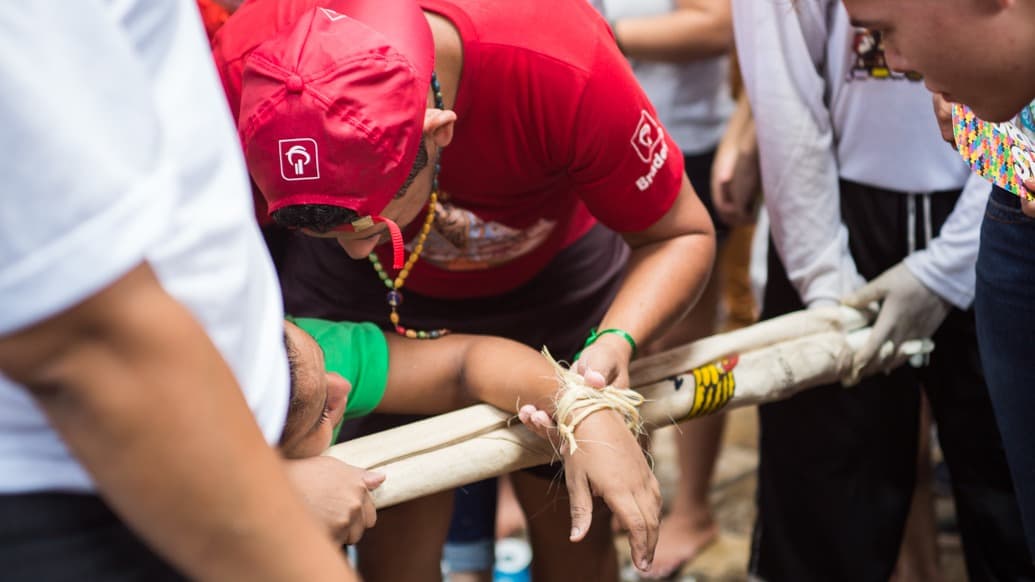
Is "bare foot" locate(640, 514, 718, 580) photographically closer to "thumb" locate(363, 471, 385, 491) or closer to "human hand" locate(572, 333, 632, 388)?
"human hand" locate(572, 333, 632, 388)

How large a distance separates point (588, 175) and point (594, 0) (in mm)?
680

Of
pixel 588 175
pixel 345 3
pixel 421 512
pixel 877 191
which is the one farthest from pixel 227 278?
pixel 877 191

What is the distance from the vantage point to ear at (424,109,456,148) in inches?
43.3

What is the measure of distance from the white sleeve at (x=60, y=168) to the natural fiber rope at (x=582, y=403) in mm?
682

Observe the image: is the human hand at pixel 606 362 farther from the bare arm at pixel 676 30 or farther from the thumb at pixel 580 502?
the bare arm at pixel 676 30

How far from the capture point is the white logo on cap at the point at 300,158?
3.41 ft

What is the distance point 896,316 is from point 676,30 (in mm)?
751

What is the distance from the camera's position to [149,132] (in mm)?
518

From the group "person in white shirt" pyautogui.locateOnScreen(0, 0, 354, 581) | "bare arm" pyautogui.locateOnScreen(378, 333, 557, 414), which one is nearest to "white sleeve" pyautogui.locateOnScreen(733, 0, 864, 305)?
"bare arm" pyautogui.locateOnScreen(378, 333, 557, 414)

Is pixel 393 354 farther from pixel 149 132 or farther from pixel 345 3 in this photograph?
pixel 149 132

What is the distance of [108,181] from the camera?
49 centimetres

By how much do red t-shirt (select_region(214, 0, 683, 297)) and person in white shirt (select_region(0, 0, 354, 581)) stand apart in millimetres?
601

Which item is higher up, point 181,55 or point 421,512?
point 181,55

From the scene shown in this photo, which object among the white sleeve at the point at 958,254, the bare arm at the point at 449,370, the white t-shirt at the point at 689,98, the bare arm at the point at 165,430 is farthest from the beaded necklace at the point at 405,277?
the white t-shirt at the point at 689,98
